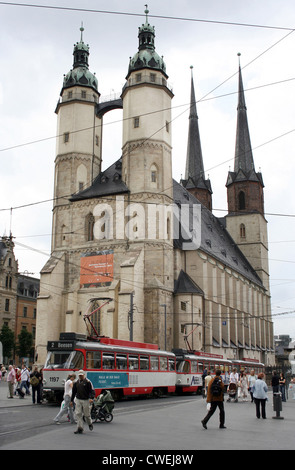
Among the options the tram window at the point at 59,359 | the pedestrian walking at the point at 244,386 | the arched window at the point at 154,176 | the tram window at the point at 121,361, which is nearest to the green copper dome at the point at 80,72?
the arched window at the point at 154,176

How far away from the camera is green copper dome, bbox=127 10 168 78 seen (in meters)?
48.3

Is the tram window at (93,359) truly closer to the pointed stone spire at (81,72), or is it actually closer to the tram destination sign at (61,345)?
the tram destination sign at (61,345)

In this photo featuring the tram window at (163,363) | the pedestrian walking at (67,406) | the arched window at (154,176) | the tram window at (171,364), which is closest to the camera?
the pedestrian walking at (67,406)

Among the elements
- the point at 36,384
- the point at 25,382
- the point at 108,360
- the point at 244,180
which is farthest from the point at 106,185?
the point at 244,180

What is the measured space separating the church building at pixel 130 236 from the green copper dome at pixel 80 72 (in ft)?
0.36

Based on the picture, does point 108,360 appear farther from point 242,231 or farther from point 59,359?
point 242,231

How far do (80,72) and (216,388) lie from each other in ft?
150

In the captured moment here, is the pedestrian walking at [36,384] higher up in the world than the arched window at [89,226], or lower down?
lower down

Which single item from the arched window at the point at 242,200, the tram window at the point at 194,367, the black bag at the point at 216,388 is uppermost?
the arched window at the point at 242,200

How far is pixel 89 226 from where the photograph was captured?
47.0 meters

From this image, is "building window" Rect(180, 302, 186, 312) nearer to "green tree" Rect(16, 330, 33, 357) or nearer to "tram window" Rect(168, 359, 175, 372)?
"tram window" Rect(168, 359, 175, 372)

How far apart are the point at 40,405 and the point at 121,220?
25.6m

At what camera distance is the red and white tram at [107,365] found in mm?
20453

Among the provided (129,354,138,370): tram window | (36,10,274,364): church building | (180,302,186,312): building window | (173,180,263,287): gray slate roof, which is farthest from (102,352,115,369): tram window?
(173,180,263,287): gray slate roof
